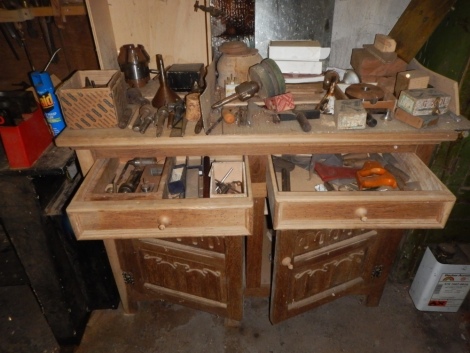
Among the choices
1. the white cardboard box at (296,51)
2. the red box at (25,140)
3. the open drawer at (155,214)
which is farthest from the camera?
the white cardboard box at (296,51)

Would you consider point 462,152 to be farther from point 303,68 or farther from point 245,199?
point 245,199

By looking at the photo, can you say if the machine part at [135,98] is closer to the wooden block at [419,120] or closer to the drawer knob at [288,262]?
the drawer knob at [288,262]

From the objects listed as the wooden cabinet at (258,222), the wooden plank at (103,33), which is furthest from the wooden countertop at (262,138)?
the wooden plank at (103,33)

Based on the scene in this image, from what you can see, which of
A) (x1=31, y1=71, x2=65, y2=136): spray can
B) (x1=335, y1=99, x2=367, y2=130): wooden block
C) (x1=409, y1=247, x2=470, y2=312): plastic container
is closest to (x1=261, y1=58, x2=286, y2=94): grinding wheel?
(x1=335, y1=99, x2=367, y2=130): wooden block

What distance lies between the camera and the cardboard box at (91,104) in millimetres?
1418

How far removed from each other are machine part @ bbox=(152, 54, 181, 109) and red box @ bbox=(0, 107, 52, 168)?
1.73 ft

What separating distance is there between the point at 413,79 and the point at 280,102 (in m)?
0.62

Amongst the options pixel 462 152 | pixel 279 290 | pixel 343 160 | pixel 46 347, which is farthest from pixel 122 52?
pixel 462 152

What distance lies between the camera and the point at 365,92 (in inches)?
62.5

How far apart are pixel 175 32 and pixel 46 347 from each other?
78.2 inches

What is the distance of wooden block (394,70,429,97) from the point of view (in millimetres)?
1563

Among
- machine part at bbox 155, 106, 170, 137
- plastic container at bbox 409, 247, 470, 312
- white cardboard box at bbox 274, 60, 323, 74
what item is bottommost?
plastic container at bbox 409, 247, 470, 312

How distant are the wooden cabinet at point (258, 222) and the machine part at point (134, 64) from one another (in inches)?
19.4

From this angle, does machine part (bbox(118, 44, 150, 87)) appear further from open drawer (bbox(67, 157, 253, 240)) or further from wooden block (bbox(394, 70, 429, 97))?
wooden block (bbox(394, 70, 429, 97))
